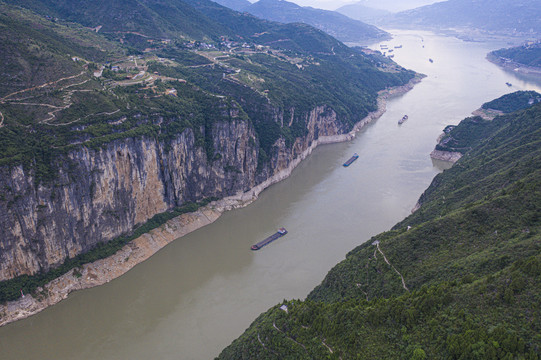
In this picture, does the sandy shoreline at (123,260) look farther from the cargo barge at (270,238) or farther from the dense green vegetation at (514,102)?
the dense green vegetation at (514,102)

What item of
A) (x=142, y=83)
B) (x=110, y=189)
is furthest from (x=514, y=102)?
Answer: (x=110, y=189)

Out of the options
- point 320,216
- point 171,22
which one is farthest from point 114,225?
point 171,22

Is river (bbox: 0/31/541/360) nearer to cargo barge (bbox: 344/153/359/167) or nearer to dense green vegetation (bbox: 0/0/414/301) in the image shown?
cargo barge (bbox: 344/153/359/167)

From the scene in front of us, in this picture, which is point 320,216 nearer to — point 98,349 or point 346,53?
point 98,349

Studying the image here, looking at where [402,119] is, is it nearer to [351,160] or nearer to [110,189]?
[351,160]

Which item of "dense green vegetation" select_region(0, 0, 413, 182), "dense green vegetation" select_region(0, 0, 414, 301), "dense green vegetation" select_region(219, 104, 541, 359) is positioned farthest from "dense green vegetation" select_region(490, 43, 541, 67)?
"dense green vegetation" select_region(219, 104, 541, 359)

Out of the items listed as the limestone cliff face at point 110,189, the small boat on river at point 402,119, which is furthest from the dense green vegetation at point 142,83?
the small boat on river at point 402,119
